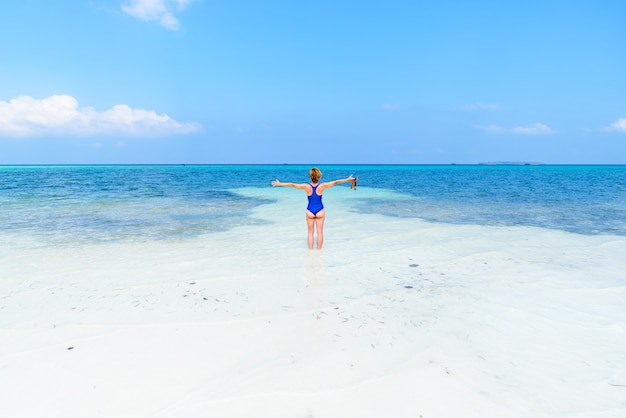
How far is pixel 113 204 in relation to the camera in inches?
707

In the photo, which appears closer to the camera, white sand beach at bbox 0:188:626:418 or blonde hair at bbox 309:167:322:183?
white sand beach at bbox 0:188:626:418

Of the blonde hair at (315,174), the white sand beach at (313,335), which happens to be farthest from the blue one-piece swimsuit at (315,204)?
the white sand beach at (313,335)

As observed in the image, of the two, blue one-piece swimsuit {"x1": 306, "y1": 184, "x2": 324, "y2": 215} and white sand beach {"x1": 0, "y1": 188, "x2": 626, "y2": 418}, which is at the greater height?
blue one-piece swimsuit {"x1": 306, "y1": 184, "x2": 324, "y2": 215}

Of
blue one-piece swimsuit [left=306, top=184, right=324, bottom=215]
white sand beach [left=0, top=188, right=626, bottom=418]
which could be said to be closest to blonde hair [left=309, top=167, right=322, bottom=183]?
blue one-piece swimsuit [left=306, top=184, right=324, bottom=215]

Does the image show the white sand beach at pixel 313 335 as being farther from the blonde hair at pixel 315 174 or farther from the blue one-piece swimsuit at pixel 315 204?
the blonde hair at pixel 315 174

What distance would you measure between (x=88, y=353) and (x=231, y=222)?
9.14 metres

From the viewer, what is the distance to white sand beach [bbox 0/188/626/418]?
3.14m

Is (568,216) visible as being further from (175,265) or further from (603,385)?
(175,265)

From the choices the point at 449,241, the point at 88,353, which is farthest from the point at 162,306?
the point at 449,241

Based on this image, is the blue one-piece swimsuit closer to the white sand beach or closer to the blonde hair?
the blonde hair

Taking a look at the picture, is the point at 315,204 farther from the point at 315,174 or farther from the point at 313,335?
the point at 313,335

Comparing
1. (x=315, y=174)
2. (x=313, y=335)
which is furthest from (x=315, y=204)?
(x=313, y=335)

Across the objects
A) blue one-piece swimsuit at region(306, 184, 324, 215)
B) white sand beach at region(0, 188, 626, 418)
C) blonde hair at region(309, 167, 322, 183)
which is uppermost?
blonde hair at region(309, 167, 322, 183)

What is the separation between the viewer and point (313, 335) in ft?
14.0
